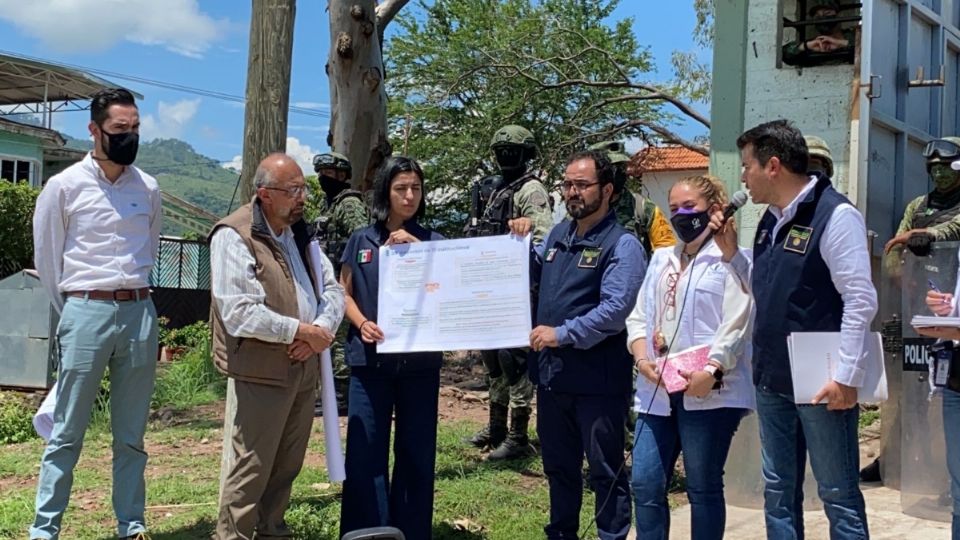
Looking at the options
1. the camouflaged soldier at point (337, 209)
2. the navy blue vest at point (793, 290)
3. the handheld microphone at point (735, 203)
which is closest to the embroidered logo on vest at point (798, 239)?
the navy blue vest at point (793, 290)

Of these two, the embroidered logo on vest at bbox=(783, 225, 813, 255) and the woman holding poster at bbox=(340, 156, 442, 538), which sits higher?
the embroidered logo on vest at bbox=(783, 225, 813, 255)

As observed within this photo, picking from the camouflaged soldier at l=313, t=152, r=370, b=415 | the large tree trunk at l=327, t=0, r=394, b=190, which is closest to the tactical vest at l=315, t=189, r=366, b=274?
the camouflaged soldier at l=313, t=152, r=370, b=415

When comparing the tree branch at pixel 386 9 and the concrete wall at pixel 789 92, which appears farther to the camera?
the tree branch at pixel 386 9

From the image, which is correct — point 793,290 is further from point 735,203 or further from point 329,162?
point 329,162

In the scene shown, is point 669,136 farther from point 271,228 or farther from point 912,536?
point 271,228

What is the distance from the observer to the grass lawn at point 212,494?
4.88m

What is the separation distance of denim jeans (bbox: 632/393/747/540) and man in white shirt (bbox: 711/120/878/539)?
0.66 ft

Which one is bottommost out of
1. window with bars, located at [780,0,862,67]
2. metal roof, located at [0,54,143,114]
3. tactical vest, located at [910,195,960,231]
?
tactical vest, located at [910,195,960,231]

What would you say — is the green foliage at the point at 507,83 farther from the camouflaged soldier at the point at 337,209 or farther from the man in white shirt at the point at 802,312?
the man in white shirt at the point at 802,312

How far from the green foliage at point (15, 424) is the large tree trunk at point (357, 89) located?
3.65m

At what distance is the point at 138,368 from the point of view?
441 cm

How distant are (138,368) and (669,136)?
1232 cm

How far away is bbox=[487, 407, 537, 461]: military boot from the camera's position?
6.54 meters

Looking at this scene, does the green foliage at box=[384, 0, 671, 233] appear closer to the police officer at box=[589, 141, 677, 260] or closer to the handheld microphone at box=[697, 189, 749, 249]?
the police officer at box=[589, 141, 677, 260]
